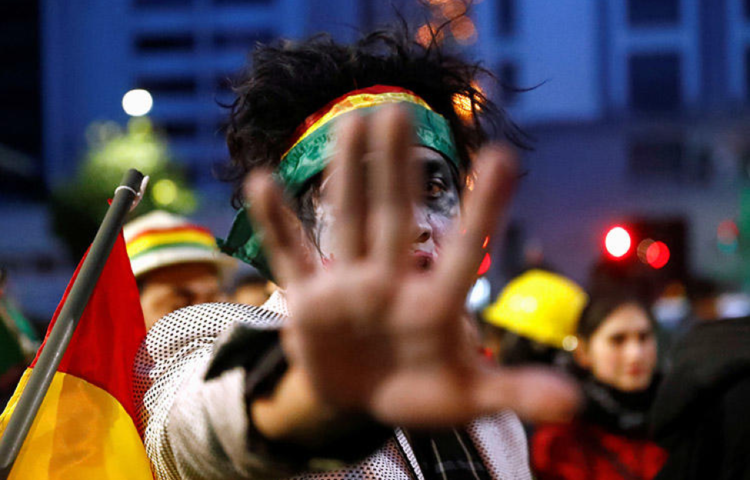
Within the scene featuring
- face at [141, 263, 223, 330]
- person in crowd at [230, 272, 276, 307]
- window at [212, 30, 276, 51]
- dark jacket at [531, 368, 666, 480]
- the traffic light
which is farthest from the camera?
window at [212, 30, 276, 51]

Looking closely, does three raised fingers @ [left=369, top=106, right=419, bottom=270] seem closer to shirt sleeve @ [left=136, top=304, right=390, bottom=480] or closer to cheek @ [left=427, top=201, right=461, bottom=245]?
shirt sleeve @ [left=136, top=304, right=390, bottom=480]

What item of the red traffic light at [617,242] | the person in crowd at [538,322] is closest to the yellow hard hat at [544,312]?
the person in crowd at [538,322]

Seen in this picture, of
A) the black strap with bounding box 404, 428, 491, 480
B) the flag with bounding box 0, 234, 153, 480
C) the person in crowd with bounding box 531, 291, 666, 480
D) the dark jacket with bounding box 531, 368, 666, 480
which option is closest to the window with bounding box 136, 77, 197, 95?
the person in crowd with bounding box 531, 291, 666, 480

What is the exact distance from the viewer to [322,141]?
1.90m

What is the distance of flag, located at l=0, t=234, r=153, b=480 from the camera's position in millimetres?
1849

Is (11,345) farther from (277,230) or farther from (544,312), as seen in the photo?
(277,230)

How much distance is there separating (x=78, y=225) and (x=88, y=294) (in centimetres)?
2805

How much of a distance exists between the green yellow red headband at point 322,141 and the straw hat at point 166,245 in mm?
2163

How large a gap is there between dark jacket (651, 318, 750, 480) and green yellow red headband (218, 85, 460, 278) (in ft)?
2.92

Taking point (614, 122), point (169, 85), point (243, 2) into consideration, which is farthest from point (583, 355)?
point (169, 85)

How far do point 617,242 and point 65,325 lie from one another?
5.84 m

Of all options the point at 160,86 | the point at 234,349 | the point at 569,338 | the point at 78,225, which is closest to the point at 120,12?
the point at 160,86

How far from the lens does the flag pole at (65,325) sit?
5.71ft

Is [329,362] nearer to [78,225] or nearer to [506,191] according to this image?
[506,191]
